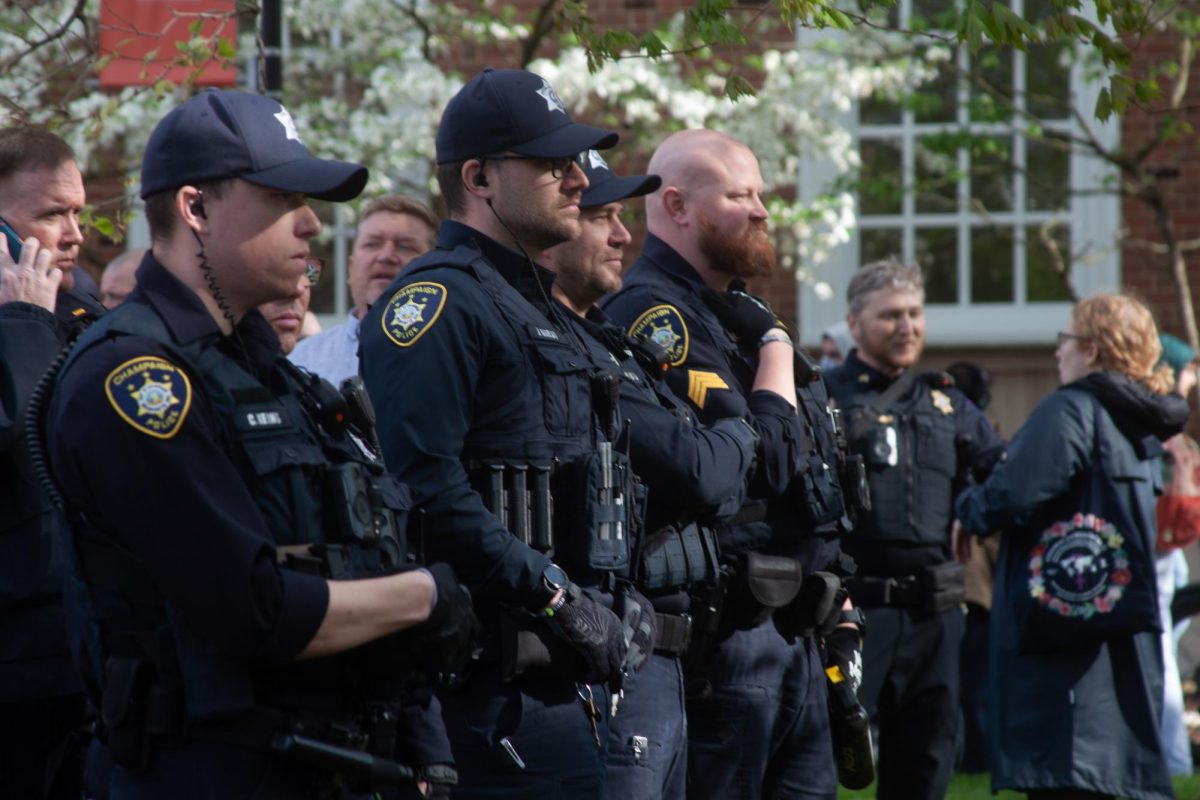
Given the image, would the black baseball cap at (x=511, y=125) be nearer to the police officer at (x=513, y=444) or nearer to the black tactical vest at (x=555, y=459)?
the police officer at (x=513, y=444)

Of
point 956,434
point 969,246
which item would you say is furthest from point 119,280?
point 969,246

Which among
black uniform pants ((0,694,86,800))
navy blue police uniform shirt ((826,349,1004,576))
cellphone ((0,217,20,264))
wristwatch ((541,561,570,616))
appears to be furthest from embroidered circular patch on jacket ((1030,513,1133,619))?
cellphone ((0,217,20,264))

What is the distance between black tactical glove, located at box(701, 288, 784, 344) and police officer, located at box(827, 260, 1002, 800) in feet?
6.03

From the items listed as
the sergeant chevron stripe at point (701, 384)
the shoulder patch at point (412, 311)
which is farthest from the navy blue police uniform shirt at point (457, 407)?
the sergeant chevron stripe at point (701, 384)

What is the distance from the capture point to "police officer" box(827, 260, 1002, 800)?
638 centimetres

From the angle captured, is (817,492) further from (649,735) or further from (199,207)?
(199,207)

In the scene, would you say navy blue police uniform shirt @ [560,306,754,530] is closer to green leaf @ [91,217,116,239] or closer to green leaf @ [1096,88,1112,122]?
green leaf @ [1096,88,1112,122]

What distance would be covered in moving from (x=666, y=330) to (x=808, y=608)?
2.85 feet

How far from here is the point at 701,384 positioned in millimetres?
4398

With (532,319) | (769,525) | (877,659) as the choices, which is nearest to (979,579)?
(877,659)

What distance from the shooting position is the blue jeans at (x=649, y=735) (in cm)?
372

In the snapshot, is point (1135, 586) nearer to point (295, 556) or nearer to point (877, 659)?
point (877, 659)

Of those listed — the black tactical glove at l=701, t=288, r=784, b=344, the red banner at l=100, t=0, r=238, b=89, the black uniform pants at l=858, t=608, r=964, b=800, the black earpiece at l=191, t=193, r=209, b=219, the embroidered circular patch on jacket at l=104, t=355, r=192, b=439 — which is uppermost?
the red banner at l=100, t=0, r=238, b=89

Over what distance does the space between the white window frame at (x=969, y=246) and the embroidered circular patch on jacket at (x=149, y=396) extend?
399 inches
